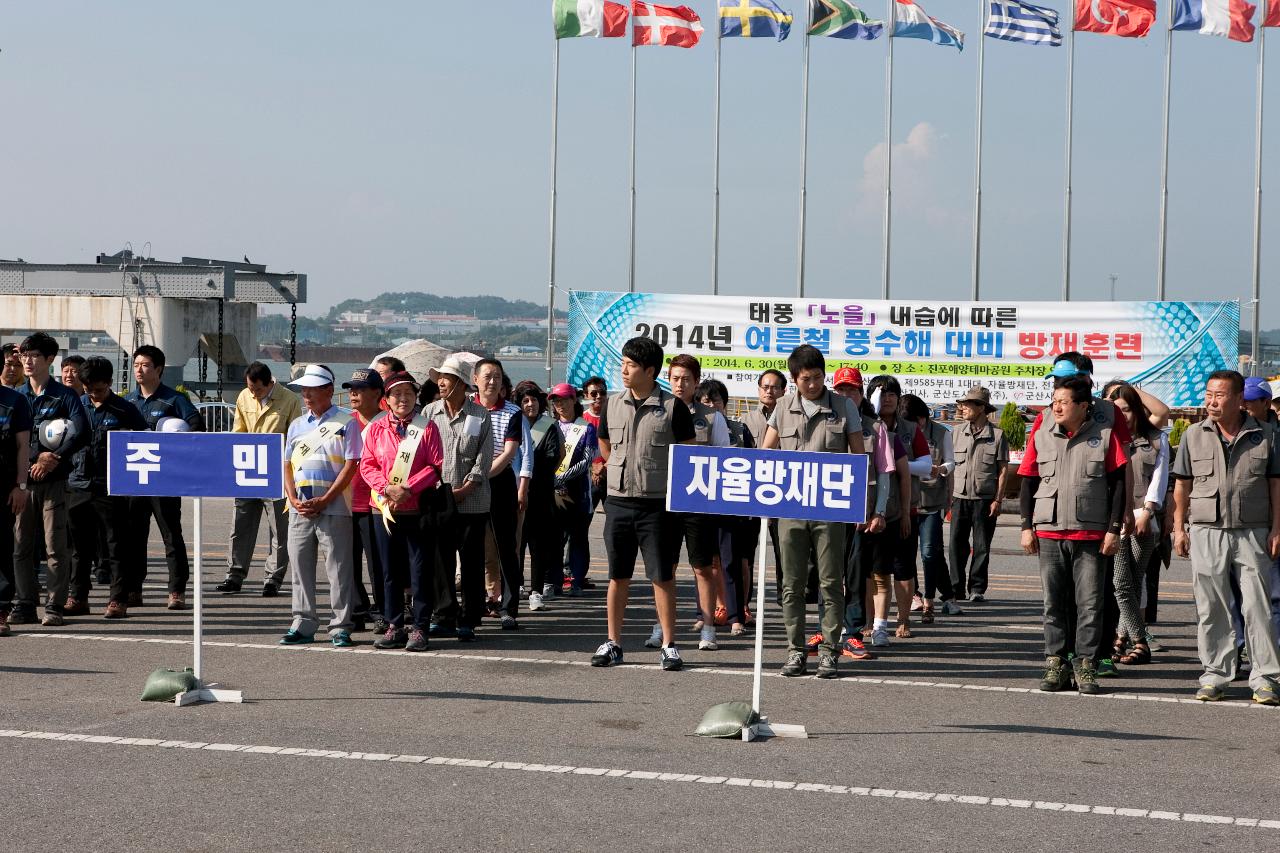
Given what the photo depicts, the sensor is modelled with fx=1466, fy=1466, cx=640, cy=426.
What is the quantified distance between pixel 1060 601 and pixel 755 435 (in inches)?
142

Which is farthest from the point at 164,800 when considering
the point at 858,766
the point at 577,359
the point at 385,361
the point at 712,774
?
the point at 577,359

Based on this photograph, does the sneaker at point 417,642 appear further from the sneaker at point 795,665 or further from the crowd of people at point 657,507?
the sneaker at point 795,665

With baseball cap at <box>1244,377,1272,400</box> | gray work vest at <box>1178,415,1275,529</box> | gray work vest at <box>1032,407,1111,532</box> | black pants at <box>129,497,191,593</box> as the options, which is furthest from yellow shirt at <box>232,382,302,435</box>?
baseball cap at <box>1244,377,1272,400</box>

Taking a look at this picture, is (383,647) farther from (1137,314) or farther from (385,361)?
(1137,314)

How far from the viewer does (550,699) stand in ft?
26.6

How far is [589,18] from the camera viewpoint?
98.2 ft

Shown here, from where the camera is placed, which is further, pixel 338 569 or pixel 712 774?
pixel 338 569

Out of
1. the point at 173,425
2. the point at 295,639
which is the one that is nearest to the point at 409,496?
the point at 295,639

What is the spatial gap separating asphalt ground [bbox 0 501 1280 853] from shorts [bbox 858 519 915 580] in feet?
1.96

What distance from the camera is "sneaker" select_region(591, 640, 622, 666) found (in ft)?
30.1

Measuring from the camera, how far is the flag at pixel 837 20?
100 ft

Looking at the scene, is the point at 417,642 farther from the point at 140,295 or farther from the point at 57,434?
the point at 140,295

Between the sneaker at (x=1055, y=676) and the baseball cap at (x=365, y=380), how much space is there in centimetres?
474

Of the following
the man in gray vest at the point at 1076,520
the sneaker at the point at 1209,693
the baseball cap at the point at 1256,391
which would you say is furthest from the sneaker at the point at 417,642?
the baseball cap at the point at 1256,391
